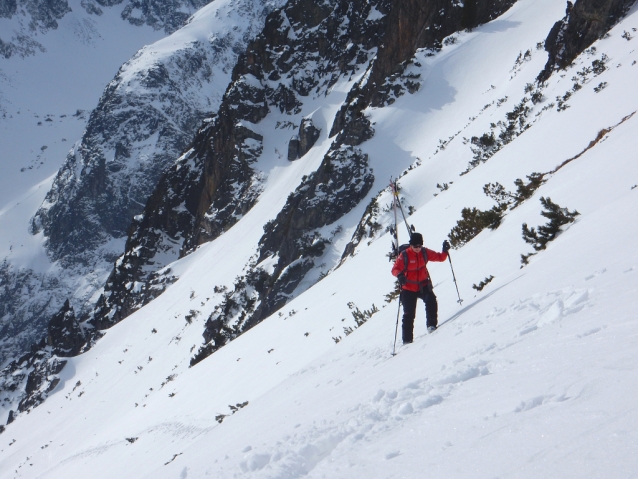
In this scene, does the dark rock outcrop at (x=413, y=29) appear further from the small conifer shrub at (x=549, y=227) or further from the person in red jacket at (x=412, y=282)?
the person in red jacket at (x=412, y=282)

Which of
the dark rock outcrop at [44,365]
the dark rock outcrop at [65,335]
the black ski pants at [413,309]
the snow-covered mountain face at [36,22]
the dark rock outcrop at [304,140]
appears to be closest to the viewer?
the black ski pants at [413,309]

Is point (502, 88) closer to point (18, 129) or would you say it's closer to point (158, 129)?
point (158, 129)

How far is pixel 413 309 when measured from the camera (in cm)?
622

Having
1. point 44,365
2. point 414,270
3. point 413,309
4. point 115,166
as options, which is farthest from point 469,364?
point 115,166

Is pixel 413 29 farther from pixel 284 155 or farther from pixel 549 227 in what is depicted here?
pixel 549 227

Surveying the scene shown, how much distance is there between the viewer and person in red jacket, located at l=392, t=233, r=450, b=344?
6156mm

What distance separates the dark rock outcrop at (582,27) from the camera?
57.9 ft

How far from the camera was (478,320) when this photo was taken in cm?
491

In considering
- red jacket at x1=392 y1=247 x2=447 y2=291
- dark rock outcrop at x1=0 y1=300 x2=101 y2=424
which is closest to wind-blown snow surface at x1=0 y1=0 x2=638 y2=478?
red jacket at x1=392 y1=247 x2=447 y2=291

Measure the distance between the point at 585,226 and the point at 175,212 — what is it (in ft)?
206

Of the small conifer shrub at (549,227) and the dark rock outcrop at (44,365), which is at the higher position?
the dark rock outcrop at (44,365)

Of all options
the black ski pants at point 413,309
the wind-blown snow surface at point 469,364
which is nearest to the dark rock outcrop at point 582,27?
the wind-blown snow surface at point 469,364

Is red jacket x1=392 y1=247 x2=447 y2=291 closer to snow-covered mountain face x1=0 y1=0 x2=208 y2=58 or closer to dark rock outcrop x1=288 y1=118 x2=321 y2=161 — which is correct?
dark rock outcrop x1=288 y1=118 x2=321 y2=161

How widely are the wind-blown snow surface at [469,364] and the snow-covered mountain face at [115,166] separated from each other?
11494 centimetres
